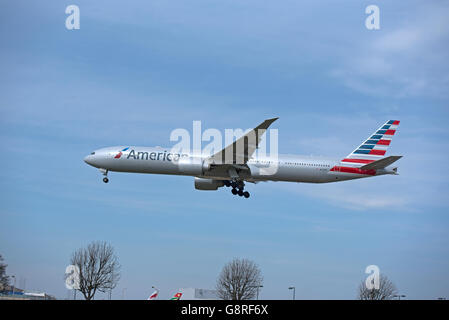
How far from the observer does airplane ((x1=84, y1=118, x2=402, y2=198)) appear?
5794 centimetres

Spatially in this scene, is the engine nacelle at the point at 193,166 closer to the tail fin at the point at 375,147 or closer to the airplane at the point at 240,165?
the airplane at the point at 240,165

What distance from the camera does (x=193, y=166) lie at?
57781 mm

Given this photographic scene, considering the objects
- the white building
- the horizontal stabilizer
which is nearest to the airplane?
the horizontal stabilizer

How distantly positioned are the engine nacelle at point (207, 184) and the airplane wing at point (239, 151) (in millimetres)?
5564

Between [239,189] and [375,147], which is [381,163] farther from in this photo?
[239,189]

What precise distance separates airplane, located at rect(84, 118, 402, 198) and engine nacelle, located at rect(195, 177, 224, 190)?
1.67ft

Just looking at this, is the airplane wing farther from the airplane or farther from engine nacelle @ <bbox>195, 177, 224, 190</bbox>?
engine nacelle @ <bbox>195, 177, 224, 190</bbox>

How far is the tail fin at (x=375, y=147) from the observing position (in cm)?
6290

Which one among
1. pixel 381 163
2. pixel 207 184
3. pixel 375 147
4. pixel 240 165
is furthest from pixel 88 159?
pixel 375 147

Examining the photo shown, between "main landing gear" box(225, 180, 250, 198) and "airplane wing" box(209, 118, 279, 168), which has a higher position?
"airplane wing" box(209, 118, 279, 168)

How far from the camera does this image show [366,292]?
295ft

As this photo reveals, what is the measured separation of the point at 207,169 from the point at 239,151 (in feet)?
12.4
